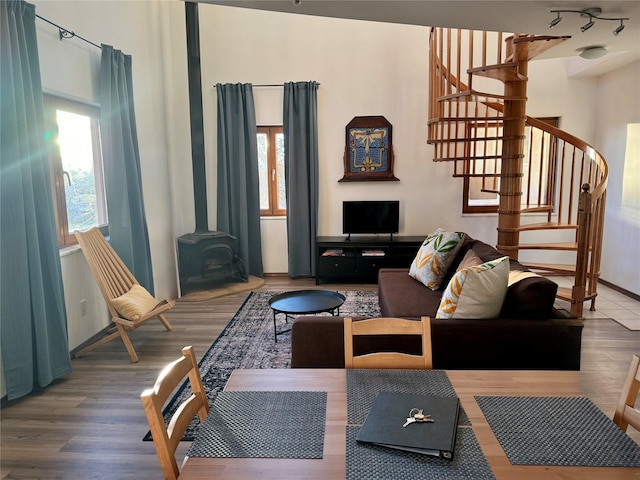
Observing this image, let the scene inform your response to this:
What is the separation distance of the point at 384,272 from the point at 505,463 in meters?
3.11

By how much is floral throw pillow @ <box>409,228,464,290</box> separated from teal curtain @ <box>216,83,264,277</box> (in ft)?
8.49

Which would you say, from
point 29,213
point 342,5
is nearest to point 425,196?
point 342,5

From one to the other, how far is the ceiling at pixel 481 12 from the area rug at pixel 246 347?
2457mm

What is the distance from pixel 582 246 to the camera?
3904 mm

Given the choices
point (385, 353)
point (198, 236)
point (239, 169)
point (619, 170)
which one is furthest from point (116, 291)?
point (619, 170)

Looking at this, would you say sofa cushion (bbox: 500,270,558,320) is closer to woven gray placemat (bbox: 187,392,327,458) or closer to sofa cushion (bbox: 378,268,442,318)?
sofa cushion (bbox: 378,268,442,318)

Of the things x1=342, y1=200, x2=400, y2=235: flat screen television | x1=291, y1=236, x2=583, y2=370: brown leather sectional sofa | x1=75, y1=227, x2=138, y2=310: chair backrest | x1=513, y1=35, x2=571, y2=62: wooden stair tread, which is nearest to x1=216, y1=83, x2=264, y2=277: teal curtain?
x1=342, y1=200, x2=400, y2=235: flat screen television

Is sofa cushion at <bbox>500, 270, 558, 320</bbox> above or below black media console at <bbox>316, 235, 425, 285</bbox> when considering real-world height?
above

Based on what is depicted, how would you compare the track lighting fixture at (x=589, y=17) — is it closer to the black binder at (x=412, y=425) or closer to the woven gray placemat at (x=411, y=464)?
the black binder at (x=412, y=425)

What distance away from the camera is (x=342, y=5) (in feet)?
9.26

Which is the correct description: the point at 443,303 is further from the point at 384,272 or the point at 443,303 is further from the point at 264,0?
the point at 264,0

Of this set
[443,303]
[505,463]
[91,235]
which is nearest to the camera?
[505,463]

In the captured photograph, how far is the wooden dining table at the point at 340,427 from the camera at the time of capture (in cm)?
102

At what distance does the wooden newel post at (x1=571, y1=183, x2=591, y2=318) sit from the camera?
12.6ft
